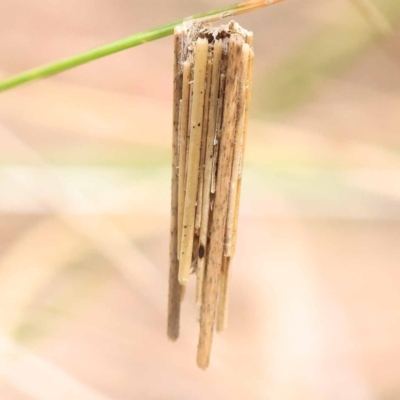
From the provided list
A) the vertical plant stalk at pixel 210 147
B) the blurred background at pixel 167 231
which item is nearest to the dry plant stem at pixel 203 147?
the vertical plant stalk at pixel 210 147

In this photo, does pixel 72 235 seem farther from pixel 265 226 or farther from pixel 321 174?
pixel 321 174

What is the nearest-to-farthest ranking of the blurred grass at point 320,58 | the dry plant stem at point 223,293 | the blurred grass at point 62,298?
the dry plant stem at point 223,293 < the blurred grass at point 320,58 < the blurred grass at point 62,298

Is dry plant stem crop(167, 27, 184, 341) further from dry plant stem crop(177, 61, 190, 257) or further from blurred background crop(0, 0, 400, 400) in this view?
blurred background crop(0, 0, 400, 400)

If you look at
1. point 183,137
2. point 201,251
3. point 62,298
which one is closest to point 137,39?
point 183,137

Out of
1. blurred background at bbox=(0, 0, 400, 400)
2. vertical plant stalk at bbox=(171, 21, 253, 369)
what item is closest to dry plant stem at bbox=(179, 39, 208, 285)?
vertical plant stalk at bbox=(171, 21, 253, 369)

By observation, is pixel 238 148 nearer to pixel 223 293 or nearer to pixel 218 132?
pixel 218 132

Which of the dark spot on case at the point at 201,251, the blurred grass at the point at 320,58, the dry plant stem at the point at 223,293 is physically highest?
the blurred grass at the point at 320,58

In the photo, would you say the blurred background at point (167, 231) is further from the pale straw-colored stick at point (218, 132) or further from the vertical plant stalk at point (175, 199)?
the pale straw-colored stick at point (218, 132)
